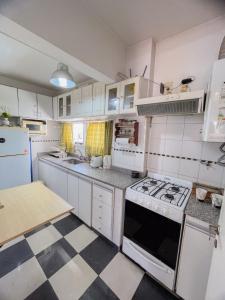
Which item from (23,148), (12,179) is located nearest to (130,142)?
(23,148)

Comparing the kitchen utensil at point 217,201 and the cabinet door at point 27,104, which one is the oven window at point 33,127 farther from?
the kitchen utensil at point 217,201

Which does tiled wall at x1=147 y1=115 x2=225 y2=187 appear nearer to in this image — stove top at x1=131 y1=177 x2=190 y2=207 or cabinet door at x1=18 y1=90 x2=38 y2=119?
stove top at x1=131 y1=177 x2=190 y2=207

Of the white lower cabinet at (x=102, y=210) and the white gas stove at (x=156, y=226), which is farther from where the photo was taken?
the white lower cabinet at (x=102, y=210)

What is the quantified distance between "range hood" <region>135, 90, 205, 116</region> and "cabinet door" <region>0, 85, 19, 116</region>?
2.30m

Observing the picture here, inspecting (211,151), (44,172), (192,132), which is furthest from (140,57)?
(44,172)

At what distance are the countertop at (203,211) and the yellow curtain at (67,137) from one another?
100 inches

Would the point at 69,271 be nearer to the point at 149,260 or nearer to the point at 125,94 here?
the point at 149,260

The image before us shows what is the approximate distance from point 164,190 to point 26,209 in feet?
4.35

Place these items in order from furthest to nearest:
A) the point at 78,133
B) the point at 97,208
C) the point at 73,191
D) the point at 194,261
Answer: the point at 78,133
the point at 73,191
the point at 97,208
the point at 194,261

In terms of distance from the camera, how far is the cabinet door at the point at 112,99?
1779mm

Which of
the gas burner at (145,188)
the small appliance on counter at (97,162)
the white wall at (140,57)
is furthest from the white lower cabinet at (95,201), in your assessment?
the white wall at (140,57)

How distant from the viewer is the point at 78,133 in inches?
118

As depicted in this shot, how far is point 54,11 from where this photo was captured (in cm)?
106

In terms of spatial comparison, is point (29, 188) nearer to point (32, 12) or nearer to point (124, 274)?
point (124, 274)
